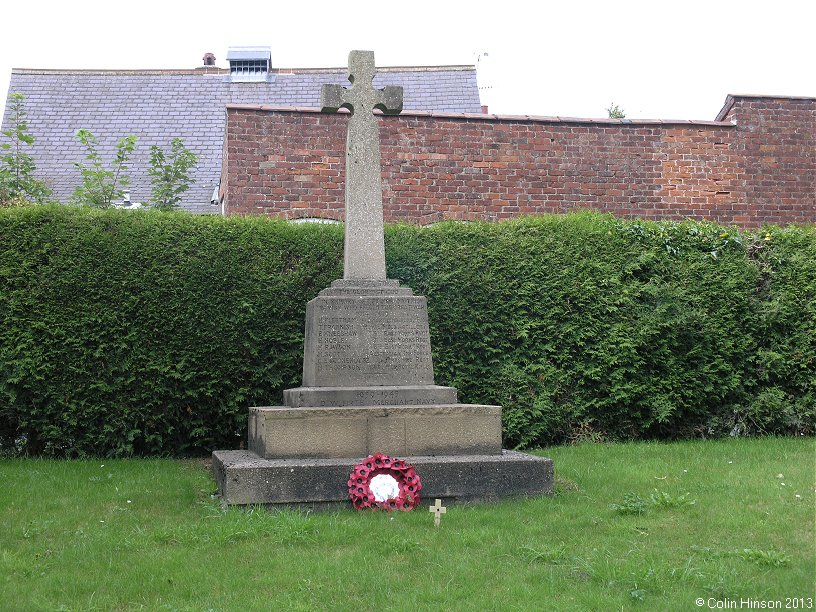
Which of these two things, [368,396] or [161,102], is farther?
[161,102]

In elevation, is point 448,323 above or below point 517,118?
below

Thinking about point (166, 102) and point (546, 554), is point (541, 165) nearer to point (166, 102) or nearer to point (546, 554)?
point (546, 554)

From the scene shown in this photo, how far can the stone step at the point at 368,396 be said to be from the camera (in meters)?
6.50

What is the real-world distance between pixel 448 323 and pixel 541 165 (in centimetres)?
390

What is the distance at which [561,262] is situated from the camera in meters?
9.50

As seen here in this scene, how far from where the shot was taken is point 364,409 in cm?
632

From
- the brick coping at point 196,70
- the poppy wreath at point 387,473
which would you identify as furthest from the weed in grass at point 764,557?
the brick coping at point 196,70

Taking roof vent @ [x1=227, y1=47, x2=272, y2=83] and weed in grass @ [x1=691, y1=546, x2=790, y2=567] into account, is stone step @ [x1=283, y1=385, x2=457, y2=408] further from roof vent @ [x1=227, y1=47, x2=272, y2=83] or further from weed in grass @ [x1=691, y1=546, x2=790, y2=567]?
roof vent @ [x1=227, y1=47, x2=272, y2=83]

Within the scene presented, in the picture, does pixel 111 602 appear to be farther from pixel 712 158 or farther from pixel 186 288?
pixel 712 158

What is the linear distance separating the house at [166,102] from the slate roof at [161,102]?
0.07 ft

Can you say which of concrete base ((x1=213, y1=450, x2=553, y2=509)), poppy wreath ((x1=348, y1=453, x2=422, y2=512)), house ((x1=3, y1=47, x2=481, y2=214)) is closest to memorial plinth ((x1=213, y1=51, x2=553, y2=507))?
concrete base ((x1=213, y1=450, x2=553, y2=509))

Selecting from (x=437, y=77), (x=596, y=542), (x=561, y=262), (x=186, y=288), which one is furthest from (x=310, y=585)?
(x=437, y=77)

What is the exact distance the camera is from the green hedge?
337 inches

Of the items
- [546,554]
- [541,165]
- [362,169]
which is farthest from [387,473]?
[541,165]
